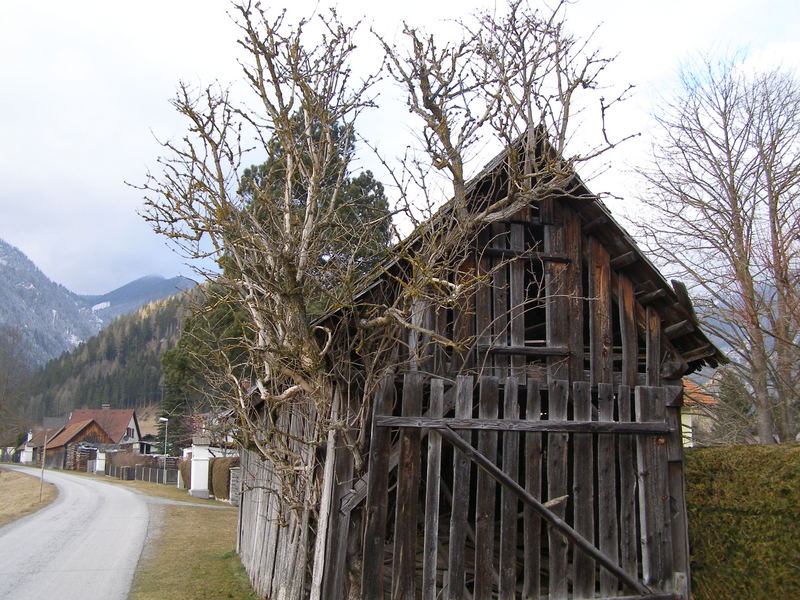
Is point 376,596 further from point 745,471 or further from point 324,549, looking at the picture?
point 745,471

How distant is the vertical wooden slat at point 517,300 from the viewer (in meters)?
8.53

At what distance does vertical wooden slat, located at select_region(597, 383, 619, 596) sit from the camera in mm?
8289

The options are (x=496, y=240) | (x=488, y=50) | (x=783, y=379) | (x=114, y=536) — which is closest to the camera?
(x=496, y=240)

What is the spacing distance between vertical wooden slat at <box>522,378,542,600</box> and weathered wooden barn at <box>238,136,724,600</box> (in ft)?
0.05

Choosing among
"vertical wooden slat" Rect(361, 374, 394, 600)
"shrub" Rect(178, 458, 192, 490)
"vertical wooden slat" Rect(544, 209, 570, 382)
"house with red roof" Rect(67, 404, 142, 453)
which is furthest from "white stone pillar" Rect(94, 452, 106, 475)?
"vertical wooden slat" Rect(544, 209, 570, 382)

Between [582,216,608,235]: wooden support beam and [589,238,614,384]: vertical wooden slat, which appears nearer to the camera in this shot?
[589,238,614,384]: vertical wooden slat

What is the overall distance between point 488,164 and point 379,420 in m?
3.30

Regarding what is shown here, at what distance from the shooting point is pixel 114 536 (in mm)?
20219

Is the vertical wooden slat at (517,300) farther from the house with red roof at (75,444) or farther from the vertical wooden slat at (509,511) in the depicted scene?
the house with red roof at (75,444)

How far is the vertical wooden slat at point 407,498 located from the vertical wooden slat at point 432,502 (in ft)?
0.43

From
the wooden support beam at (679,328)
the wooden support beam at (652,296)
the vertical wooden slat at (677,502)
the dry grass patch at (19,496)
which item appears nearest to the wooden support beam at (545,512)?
the vertical wooden slat at (677,502)

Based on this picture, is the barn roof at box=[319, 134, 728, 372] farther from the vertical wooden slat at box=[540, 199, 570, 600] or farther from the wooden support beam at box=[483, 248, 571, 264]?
the wooden support beam at box=[483, 248, 571, 264]

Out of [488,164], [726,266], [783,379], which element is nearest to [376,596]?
[488,164]

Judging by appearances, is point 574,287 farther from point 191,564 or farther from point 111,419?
point 111,419
